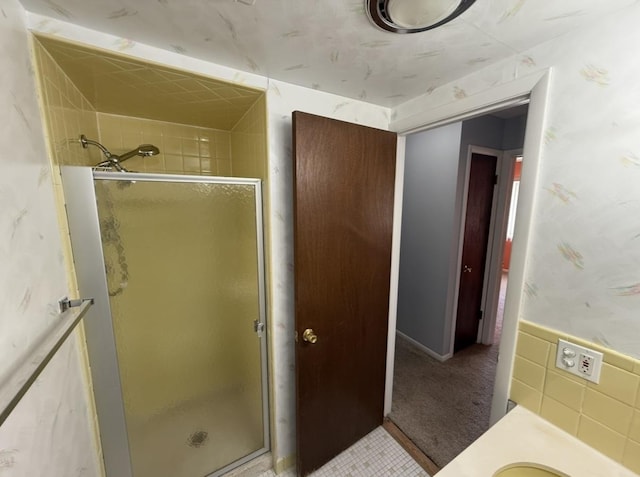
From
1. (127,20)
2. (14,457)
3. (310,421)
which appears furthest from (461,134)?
(14,457)

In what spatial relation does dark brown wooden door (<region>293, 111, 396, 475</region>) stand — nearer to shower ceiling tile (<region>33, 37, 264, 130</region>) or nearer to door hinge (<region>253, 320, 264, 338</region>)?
door hinge (<region>253, 320, 264, 338</region>)

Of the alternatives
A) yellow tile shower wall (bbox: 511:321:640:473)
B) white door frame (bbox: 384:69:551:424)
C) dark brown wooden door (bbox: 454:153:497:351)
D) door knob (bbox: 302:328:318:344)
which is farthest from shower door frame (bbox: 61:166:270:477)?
dark brown wooden door (bbox: 454:153:497:351)

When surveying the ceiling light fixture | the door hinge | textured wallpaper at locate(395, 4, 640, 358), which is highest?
the ceiling light fixture

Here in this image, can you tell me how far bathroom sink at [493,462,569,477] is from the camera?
0.76 metres

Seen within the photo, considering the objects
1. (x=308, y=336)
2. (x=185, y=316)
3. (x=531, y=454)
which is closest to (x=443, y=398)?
(x=531, y=454)

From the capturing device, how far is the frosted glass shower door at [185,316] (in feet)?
3.51

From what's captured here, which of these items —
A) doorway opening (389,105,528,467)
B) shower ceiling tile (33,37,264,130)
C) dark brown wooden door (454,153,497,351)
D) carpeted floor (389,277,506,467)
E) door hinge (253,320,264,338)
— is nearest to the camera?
shower ceiling tile (33,37,264,130)

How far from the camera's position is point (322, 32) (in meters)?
0.83

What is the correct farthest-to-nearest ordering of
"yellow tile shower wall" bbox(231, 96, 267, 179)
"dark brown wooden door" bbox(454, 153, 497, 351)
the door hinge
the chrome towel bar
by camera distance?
"dark brown wooden door" bbox(454, 153, 497, 351)
the door hinge
"yellow tile shower wall" bbox(231, 96, 267, 179)
the chrome towel bar

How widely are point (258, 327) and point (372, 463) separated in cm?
105

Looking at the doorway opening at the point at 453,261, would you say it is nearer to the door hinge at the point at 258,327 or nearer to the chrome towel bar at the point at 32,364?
the door hinge at the point at 258,327

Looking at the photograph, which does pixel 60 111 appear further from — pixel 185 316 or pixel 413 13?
pixel 413 13

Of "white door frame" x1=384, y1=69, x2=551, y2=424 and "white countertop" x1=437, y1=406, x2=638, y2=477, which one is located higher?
"white door frame" x1=384, y1=69, x2=551, y2=424

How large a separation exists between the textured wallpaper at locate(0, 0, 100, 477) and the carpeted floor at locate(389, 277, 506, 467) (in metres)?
1.78
